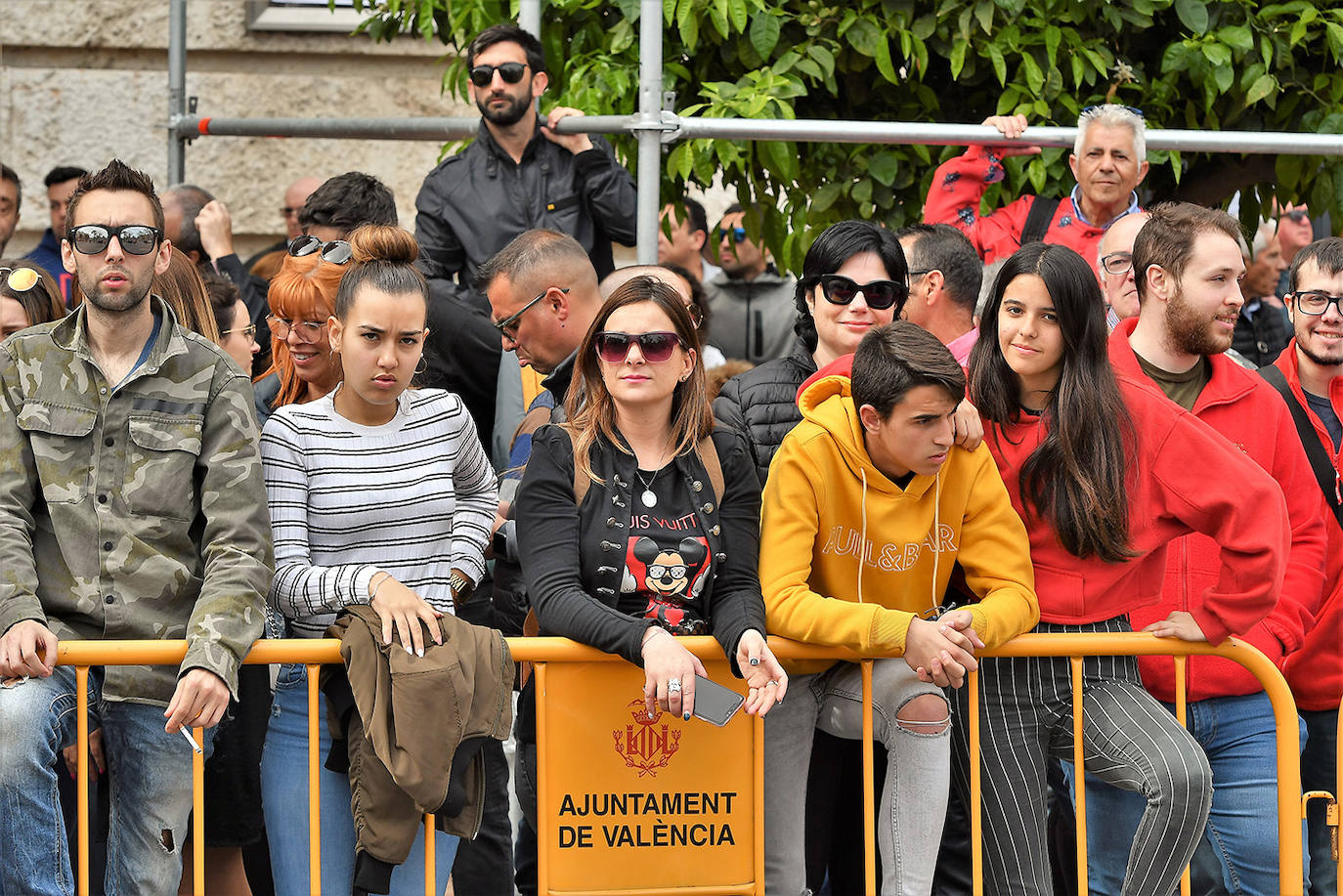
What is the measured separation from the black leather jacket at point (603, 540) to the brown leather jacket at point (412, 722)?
0.60 feet

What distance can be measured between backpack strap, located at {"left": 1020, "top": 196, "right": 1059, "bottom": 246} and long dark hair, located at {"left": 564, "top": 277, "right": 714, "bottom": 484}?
6.24 ft

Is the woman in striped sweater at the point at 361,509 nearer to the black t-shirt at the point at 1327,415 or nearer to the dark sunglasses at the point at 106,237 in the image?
the dark sunglasses at the point at 106,237

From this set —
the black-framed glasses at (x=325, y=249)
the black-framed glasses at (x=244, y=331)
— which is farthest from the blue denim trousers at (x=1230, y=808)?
the black-framed glasses at (x=244, y=331)

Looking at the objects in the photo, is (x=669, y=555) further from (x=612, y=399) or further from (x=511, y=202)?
(x=511, y=202)

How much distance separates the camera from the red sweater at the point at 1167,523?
369cm

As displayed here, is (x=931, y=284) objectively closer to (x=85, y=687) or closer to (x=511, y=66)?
(x=511, y=66)

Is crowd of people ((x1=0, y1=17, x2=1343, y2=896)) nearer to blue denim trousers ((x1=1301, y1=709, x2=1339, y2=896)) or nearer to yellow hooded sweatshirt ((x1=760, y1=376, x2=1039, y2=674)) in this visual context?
yellow hooded sweatshirt ((x1=760, y1=376, x2=1039, y2=674))

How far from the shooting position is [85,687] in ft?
11.3

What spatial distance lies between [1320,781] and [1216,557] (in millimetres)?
799


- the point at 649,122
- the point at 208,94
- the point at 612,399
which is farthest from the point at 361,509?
the point at 208,94

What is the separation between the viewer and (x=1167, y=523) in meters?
3.82

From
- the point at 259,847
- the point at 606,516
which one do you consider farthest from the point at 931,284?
the point at 259,847

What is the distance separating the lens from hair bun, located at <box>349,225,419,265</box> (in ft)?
13.9

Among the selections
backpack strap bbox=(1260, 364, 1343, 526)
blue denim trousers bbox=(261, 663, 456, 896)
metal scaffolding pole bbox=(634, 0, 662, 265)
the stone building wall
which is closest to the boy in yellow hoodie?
blue denim trousers bbox=(261, 663, 456, 896)
